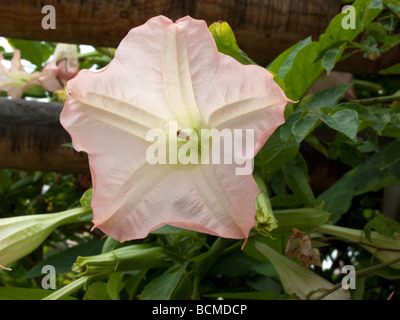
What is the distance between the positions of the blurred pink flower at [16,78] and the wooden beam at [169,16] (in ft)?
1.27

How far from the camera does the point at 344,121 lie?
0.59 metres

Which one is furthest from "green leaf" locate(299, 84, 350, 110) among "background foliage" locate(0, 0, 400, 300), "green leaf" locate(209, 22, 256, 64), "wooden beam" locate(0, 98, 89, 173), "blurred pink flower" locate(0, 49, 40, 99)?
"blurred pink flower" locate(0, 49, 40, 99)

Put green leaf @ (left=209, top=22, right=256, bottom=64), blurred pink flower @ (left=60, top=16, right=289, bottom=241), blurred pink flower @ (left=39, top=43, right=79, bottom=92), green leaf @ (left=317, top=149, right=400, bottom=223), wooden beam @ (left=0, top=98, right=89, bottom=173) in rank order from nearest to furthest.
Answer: blurred pink flower @ (left=60, top=16, right=289, bottom=241) < green leaf @ (left=209, top=22, right=256, bottom=64) < green leaf @ (left=317, top=149, right=400, bottom=223) < wooden beam @ (left=0, top=98, right=89, bottom=173) < blurred pink flower @ (left=39, top=43, right=79, bottom=92)

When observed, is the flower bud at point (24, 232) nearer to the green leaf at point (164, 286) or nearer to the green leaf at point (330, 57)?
the green leaf at point (164, 286)

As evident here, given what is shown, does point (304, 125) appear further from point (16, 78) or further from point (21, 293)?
point (16, 78)

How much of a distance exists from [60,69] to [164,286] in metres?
0.66

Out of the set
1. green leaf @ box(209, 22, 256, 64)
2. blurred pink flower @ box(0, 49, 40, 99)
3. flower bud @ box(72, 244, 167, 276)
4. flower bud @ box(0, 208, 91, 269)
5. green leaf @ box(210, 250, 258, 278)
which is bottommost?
green leaf @ box(210, 250, 258, 278)

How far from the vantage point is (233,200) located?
1.71ft

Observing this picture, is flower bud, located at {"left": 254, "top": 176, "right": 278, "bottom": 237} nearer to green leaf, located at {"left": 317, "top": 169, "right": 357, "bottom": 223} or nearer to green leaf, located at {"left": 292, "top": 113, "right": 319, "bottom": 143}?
green leaf, located at {"left": 292, "top": 113, "right": 319, "bottom": 143}

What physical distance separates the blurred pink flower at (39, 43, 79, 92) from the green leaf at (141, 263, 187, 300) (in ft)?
2.04

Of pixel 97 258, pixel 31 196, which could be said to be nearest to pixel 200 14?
pixel 97 258

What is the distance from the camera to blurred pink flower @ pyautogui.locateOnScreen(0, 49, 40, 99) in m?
1.24

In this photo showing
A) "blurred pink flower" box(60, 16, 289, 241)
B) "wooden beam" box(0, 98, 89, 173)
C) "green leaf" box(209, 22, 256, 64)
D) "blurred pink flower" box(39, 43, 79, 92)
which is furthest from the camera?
"blurred pink flower" box(39, 43, 79, 92)
